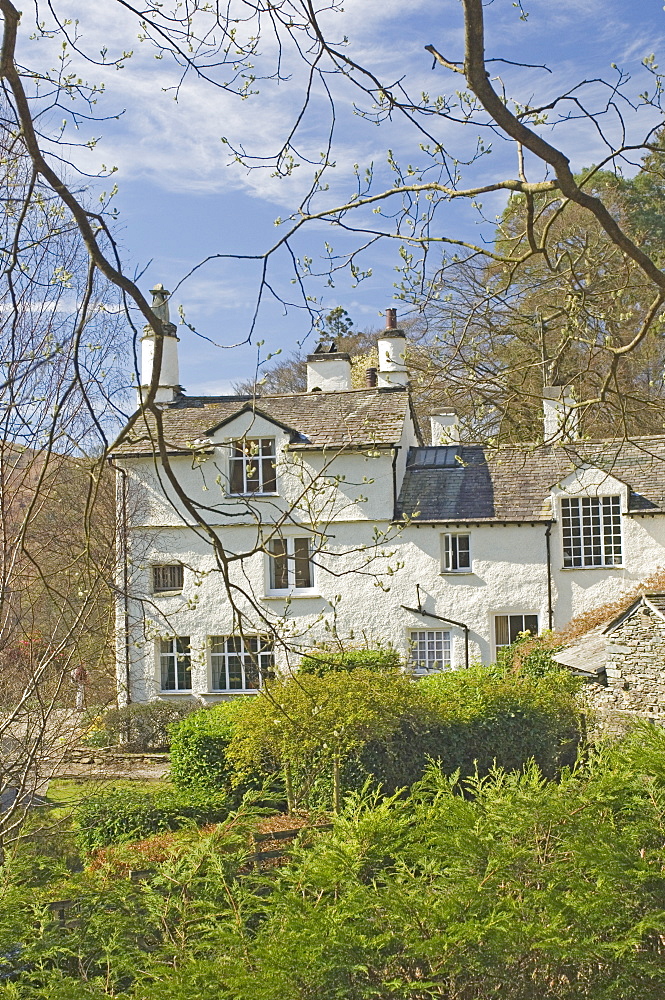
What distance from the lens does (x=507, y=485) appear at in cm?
2270

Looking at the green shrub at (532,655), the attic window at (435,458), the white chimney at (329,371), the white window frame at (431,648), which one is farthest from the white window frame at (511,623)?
the white chimney at (329,371)

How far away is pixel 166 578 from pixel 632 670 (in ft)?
41.0

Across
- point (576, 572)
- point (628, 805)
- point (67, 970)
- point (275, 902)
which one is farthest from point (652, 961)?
point (576, 572)

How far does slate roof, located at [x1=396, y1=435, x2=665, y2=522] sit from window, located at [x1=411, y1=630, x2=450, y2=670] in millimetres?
2749

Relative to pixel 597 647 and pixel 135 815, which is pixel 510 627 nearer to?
pixel 597 647

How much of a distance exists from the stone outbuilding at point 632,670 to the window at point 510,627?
6.39 meters

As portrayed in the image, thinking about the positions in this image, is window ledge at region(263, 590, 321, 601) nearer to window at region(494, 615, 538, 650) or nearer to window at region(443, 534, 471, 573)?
window at region(443, 534, 471, 573)

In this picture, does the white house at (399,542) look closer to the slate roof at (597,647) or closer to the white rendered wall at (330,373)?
the white rendered wall at (330,373)

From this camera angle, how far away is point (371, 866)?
5.20 metres

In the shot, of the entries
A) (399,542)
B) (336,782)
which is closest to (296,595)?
(399,542)

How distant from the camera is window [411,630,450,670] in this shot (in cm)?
2206

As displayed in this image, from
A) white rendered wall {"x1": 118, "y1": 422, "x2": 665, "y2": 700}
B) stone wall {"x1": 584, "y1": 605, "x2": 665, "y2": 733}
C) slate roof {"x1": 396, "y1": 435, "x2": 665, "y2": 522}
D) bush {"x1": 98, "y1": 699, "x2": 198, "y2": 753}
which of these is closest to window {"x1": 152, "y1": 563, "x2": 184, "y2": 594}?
white rendered wall {"x1": 118, "y1": 422, "x2": 665, "y2": 700}

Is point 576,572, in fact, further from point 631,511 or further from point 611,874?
point 611,874

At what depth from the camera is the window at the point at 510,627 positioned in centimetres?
2175
